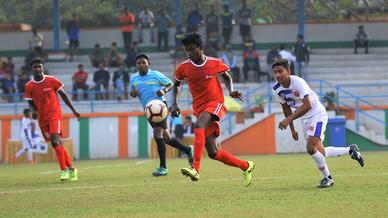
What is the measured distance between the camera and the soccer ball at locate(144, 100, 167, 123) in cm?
1664

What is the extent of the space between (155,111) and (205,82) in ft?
10.6

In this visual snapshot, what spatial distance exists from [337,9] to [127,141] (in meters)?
26.6

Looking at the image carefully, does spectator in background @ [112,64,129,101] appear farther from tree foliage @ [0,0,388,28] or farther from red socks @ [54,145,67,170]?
tree foliage @ [0,0,388,28]

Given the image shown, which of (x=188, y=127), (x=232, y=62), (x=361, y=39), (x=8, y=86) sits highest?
(x=361, y=39)

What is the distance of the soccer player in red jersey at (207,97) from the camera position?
13141 mm

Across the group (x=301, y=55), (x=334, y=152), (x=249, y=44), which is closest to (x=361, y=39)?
(x=301, y=55)

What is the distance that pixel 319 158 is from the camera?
1309 cm

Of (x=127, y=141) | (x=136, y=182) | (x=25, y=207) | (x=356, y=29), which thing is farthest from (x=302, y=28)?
(x=25, y=207)

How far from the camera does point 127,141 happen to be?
103 feet

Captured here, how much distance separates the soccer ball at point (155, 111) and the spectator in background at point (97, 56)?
19296 millimetres

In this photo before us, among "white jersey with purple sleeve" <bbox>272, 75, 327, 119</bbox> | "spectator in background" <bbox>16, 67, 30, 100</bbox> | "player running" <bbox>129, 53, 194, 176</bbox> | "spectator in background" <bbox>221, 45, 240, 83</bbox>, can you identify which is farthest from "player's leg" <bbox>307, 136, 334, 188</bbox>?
"spectator in background" <bbox>16, 67, 30, 100</bbox>

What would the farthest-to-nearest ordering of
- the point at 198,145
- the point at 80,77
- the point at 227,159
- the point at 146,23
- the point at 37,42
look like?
1. the point at 146,23
2. the point at 37,42
3. the point at 80,77
4. the point at 227,159
5. the point at 198,145

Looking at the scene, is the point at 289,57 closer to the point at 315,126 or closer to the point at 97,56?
the point at 97,56

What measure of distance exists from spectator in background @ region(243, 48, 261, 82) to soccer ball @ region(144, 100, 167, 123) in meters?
18.1
